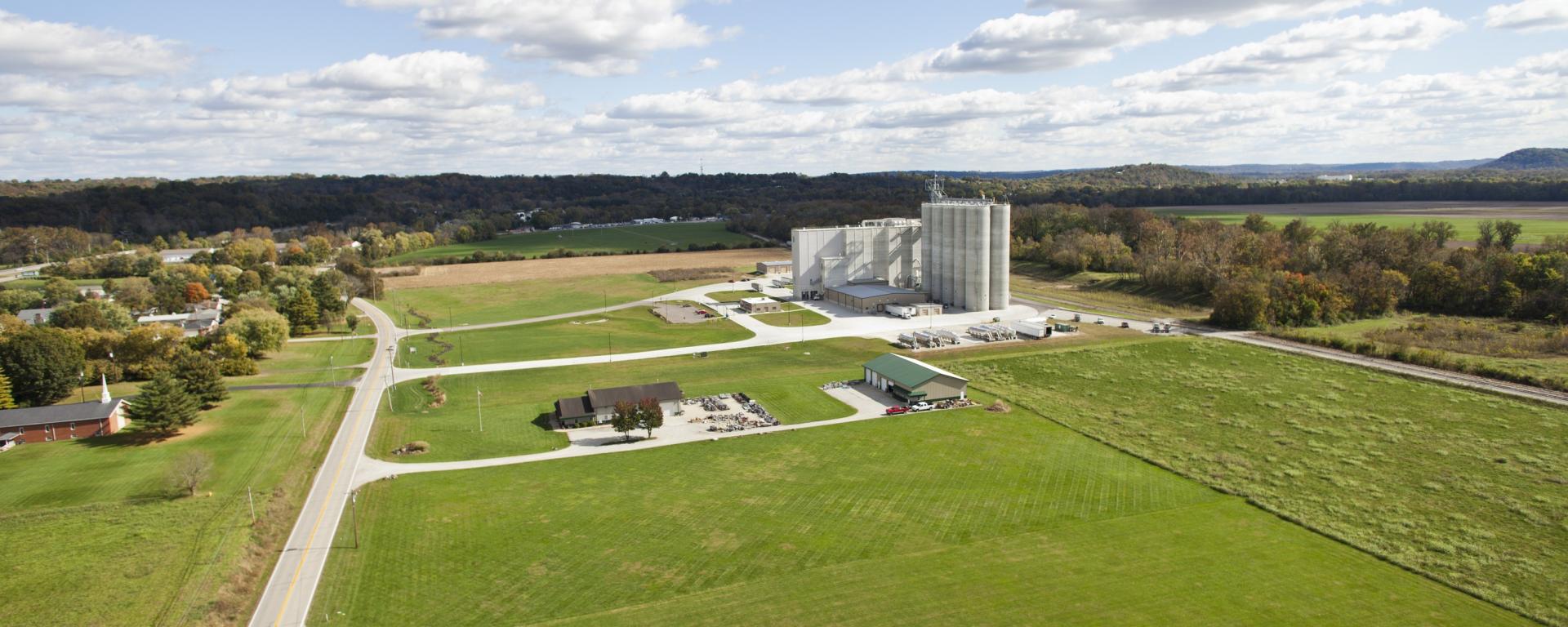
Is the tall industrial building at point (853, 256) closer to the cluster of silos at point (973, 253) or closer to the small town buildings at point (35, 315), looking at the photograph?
the cluster of silos at point (973, 253)

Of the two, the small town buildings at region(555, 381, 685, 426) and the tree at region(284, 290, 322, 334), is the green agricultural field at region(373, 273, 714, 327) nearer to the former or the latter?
the tree at region(284, 290, 322, 334)

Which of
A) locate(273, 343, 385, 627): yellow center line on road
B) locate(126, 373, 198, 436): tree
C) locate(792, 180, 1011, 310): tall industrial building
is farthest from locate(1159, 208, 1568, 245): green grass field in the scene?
locate(126, 373, 198, 436): tree

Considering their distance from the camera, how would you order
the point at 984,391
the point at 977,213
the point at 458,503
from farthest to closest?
the point at 977,213 < the point at 984,391 < the point at 458,503

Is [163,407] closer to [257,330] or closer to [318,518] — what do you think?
[318,518]

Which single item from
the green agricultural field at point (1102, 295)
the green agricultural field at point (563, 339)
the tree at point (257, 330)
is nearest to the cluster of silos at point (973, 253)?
the green agricultural field at point (1102, 295)

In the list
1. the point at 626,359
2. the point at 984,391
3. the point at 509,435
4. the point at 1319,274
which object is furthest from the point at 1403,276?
the point at 509,435

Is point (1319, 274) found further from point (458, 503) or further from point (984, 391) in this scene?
point (458, 503)
